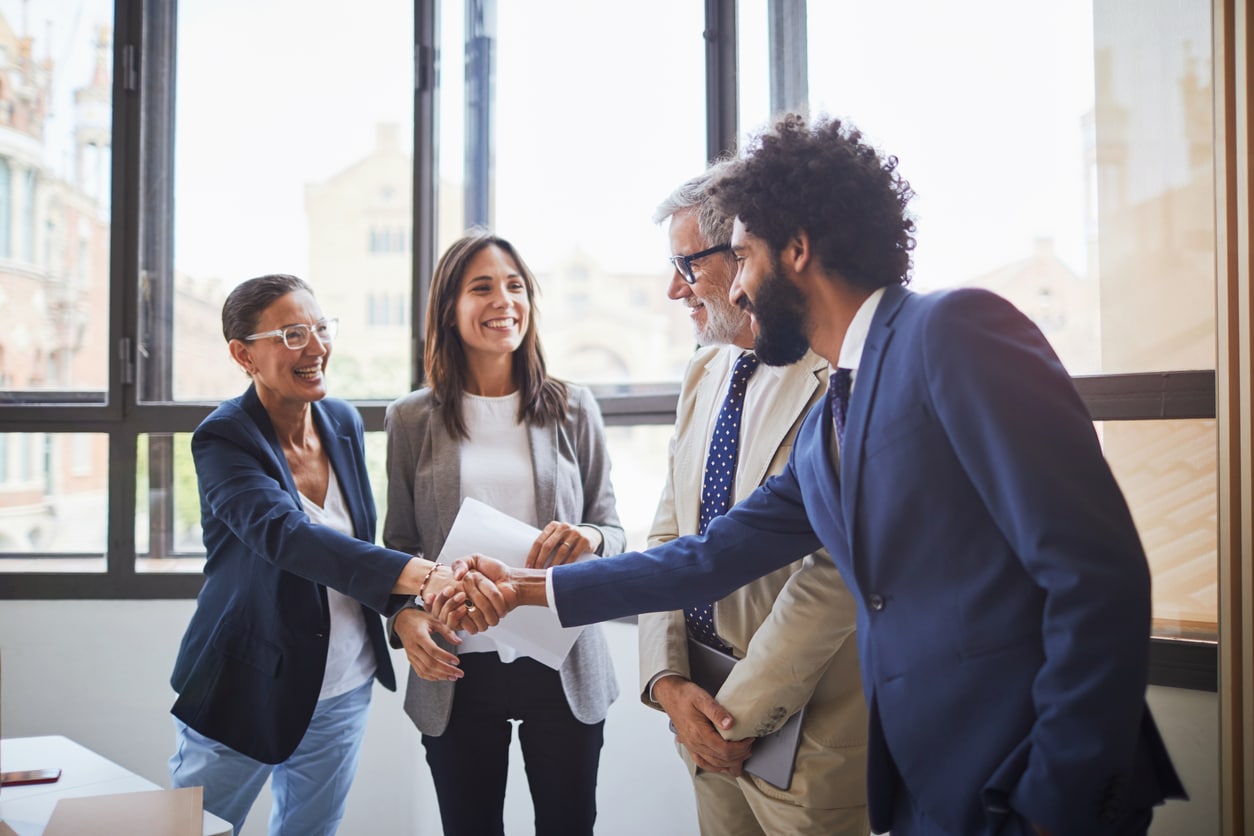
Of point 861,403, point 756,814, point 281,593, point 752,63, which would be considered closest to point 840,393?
point 861,403

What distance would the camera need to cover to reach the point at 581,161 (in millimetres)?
2908

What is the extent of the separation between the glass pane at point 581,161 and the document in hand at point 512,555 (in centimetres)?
117

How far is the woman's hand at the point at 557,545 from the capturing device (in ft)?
5.84

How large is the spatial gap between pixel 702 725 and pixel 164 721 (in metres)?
2.18

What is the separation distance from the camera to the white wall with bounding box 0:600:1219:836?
263 centimetres

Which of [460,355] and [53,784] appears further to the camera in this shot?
[460,355]

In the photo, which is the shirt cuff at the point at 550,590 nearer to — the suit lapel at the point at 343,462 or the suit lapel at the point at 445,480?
the suit lapel at the point at 445,480

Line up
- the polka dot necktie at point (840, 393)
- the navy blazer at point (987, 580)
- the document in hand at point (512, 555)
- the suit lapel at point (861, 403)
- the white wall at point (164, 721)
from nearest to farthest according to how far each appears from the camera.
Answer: the navy blazer at point (987, 580), the suit lapel at point (861, 403), the polka dot necktie at point (840, 393), the document in hand at point (512, 555), the white wall at point (164, 721)

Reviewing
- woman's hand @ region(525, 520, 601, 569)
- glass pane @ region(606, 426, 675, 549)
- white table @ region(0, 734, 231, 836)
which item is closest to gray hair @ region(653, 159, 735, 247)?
woman's hand @ region(525, 520, 601, 569)

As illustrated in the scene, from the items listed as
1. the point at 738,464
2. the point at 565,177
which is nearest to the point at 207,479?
the point at 738,464

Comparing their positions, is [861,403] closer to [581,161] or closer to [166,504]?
[581,161]

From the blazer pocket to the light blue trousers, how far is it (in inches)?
6.8

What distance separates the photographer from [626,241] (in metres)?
2.89

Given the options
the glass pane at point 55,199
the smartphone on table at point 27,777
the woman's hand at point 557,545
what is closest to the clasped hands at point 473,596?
the woman's hand at point 557,545
